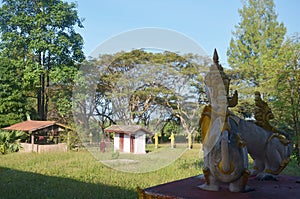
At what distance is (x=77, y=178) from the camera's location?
656 centimetres

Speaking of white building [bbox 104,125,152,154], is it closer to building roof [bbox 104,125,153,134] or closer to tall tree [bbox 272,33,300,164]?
building roof [bbox 104,125,153,134]

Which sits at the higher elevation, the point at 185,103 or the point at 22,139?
the point at 185,103

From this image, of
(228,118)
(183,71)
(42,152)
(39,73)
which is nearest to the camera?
(228,118)

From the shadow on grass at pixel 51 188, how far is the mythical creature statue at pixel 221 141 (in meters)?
3.27

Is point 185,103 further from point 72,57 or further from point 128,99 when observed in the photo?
point 72,57

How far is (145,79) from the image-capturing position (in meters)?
2.43

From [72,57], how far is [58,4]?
9.55ft

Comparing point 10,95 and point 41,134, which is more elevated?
point 10,95

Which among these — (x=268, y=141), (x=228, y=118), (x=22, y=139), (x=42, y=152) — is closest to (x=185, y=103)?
(x=228, y=118)

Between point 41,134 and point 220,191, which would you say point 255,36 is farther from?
point 220,191

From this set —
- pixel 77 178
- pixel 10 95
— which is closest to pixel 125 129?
pixel 77 178

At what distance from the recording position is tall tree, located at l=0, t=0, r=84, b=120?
15391 millimetres

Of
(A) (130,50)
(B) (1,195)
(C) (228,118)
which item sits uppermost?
(A) (130,50)

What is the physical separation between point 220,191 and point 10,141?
486 inches
